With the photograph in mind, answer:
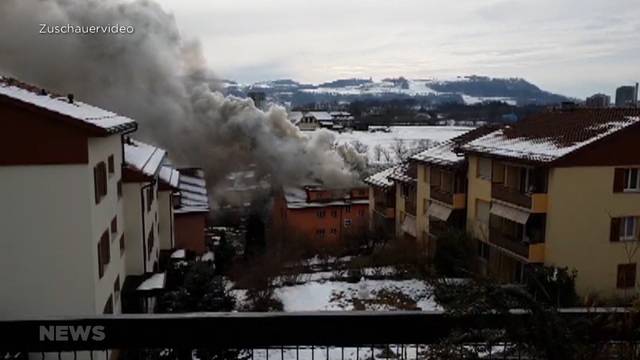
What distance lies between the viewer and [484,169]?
22719 mm

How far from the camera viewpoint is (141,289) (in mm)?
15625

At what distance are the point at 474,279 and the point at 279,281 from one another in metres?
18.8

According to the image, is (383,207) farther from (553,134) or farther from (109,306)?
(109,306)

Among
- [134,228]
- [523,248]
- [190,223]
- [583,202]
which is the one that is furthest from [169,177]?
[583,202]

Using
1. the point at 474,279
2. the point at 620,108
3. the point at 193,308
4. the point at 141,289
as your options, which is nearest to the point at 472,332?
the point at 474,279

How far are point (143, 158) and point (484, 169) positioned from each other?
1257 cm

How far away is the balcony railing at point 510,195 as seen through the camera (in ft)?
64.8

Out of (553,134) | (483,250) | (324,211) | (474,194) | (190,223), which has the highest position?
(553,134)

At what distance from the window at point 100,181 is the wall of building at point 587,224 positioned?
537 inches

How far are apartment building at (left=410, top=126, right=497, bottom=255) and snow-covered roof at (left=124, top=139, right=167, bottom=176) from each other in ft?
36.3

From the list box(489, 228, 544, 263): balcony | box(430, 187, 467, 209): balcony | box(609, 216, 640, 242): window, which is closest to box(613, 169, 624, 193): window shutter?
box(609, 216, 640, 242): window

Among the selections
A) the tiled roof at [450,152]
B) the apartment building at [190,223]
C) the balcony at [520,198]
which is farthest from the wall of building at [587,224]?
the apartment building at [190,223]

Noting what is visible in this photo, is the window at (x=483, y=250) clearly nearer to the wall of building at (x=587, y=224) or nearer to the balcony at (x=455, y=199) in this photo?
the balcony at (x=455, y=199)

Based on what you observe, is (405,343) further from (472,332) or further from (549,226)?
(549,226)
